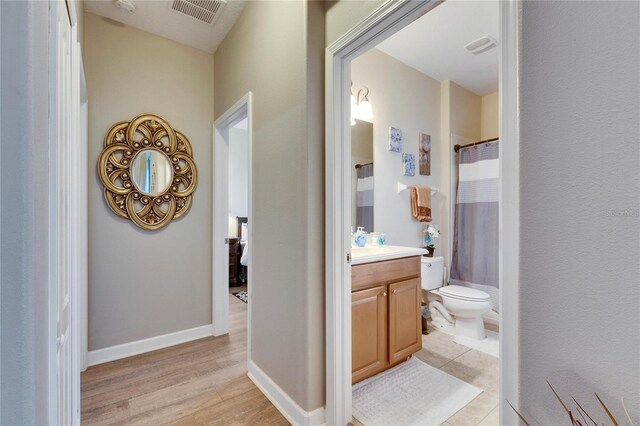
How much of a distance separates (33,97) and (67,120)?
3.09ft

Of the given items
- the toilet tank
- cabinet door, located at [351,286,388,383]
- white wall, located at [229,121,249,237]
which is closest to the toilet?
the toilet tank

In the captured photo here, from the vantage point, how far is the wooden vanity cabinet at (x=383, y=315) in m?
1.85

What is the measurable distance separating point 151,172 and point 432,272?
9.44ft

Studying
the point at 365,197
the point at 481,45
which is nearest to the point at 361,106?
the point at 365,197

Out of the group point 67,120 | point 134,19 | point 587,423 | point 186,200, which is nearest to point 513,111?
point 587,423

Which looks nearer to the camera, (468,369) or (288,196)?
(288,196)

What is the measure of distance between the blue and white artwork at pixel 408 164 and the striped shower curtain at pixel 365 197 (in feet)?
1.47

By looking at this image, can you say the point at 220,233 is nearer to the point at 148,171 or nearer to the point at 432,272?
the point at 148,171

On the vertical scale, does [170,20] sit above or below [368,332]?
above

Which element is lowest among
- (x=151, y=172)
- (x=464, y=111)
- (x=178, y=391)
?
(x=178, y=391)

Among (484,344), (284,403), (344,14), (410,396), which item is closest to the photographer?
(344,14)

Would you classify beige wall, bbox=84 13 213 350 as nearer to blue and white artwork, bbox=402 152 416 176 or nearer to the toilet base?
blue and white artwork, bbox=402 152 416 176

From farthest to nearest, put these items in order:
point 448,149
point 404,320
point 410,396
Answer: point 448,149 < point 404,320 < point 410,396

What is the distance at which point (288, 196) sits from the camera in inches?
67.4
